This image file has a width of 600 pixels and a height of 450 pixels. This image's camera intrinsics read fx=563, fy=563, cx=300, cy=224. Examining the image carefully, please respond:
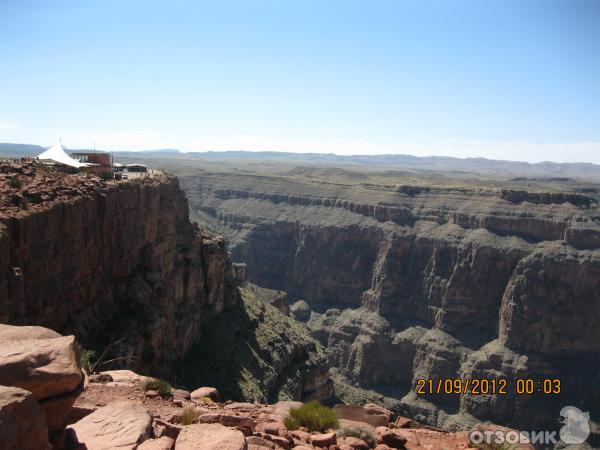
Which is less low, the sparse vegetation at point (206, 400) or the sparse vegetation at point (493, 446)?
the sparse vegetation at point (493, 446)

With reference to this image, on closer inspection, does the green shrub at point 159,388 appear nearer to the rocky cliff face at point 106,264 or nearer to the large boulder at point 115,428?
the large boulder at point 115,428

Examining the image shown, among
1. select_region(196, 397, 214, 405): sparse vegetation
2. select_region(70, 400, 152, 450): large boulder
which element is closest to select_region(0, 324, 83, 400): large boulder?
select_region(70, 400, 152, 450): large boulder

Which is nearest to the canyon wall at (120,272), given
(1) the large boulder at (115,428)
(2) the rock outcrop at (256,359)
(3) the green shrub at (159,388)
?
(2) the rock outcrop at (256,359)

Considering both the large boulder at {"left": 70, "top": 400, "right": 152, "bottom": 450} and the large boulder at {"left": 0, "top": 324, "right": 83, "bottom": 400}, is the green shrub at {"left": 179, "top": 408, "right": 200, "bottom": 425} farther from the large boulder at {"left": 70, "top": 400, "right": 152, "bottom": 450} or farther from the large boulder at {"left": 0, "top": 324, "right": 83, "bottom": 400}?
the large boulder at {"left": 0, "top": 324, "right": 83, "bottom": 400}

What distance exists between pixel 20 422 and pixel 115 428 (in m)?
2.72

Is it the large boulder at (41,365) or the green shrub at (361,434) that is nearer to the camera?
the large boulder at (41,365)

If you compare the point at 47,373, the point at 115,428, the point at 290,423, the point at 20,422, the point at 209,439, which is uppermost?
the point at 47,373

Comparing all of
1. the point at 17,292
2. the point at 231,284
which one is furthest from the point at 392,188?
the point at 17,292

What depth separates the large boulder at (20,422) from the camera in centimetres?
843

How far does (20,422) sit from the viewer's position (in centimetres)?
870

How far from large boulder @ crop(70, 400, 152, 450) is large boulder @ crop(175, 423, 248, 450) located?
0.74 meters

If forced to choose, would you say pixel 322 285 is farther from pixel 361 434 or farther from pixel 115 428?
pixel 115 428

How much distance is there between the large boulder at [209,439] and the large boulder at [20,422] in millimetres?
2727

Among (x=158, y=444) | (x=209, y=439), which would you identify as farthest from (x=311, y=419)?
(x=158, y=444)
